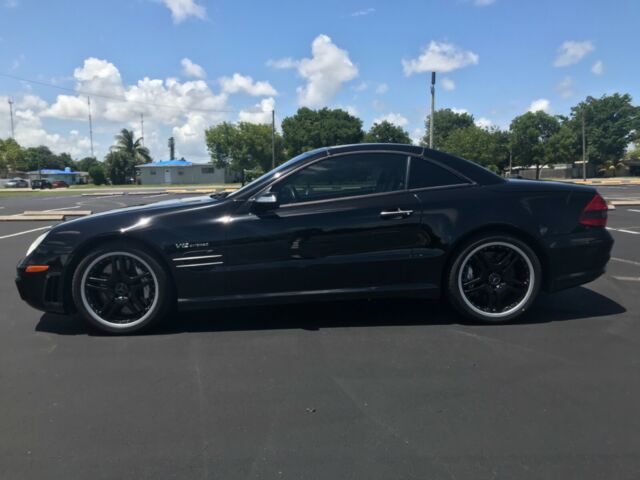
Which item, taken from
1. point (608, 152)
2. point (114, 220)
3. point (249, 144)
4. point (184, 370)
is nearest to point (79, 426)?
point (184, 370)

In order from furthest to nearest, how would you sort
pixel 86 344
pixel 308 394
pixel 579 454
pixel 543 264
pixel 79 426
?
pixel 543 264 < pixel 86 344 < pixel 308 394 < pixel 79 426 < pixel 579 454

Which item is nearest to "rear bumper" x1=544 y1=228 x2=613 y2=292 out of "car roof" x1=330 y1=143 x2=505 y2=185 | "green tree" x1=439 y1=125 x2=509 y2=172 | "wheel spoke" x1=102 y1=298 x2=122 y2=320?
"car roof" x1=330 y1=143 x2=505 y2=185

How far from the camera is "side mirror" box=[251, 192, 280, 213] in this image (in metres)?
3.96

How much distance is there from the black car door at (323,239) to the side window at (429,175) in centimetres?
18

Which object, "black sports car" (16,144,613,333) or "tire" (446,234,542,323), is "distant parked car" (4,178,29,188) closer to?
"black sports car" (16,144,613,333)

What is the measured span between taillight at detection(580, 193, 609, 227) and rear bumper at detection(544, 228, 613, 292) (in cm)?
6

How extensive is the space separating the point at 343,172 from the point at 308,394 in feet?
6.51

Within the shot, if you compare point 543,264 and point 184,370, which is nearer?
point 184,370

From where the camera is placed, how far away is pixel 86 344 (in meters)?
3.87

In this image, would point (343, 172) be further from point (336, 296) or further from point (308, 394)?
point (308, 394)

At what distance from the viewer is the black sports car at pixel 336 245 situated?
13.0 ft

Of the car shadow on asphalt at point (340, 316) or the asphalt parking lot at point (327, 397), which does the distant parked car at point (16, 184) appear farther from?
the car shadow on asphalt at point (340, 316)

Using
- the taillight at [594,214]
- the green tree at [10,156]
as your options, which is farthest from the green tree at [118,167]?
the taillight at [594,214]

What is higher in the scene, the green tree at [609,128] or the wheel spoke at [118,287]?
the green tree at [609,128]
